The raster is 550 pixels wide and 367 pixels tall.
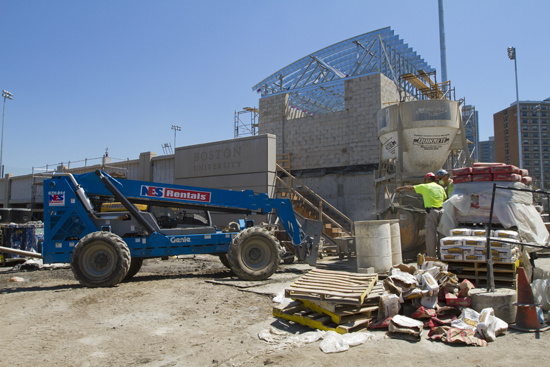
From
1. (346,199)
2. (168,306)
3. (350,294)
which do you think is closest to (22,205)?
(346,199)

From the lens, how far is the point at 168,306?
255 inches

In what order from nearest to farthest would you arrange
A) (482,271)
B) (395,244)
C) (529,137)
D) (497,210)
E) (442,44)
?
(482,271)
(497,210)
(395,244)
(442,44)
(529,137)

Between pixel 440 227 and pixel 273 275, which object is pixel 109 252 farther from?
pixel 440 227

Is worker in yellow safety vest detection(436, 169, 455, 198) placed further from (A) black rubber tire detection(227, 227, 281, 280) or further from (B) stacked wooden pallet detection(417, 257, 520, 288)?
(A) black rubber tire detection(227, 227, 281, 280)

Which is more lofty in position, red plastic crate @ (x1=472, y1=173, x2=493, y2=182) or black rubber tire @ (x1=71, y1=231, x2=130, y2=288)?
red plastic crate @ (x1=472, y1=173, x2=493, y2=182)

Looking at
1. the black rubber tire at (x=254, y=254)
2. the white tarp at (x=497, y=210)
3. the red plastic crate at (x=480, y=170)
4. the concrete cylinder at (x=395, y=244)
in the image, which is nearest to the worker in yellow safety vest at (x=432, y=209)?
the white tarp at (x=497, y=210)

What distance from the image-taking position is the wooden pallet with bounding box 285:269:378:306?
5258 millimetres

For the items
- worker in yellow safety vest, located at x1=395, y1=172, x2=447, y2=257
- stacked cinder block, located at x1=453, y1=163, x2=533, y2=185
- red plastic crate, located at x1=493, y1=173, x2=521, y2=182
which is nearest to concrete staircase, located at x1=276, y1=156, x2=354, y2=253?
worker in yellow safety vest, located at x1=395, y1=172, x2=447, y2=257

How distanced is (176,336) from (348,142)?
16.2 metres

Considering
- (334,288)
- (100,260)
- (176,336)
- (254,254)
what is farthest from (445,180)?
(100,260)

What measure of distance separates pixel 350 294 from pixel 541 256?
35.3ft

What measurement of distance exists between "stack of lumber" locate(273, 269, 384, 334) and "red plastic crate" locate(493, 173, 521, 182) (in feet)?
13.5

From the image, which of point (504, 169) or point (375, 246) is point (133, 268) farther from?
point (504, 169)

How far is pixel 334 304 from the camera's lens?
5273mm
